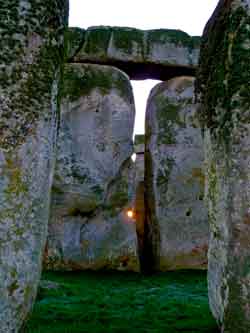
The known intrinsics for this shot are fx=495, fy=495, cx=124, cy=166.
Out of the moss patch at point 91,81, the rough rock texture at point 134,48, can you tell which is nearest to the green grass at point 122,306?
the moss patch at point 91,81

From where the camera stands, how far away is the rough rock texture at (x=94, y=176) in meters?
6.26

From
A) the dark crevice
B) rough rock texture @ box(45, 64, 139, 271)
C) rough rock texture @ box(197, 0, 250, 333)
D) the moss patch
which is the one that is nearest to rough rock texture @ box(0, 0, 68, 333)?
rough rock texture @ box(197, 0, 250, 333)

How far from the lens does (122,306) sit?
3.82 metres

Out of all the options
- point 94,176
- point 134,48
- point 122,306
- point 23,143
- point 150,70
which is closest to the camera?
point 23,143

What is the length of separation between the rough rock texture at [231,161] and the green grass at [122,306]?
661 millimetres

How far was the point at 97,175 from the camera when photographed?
6.43 metres

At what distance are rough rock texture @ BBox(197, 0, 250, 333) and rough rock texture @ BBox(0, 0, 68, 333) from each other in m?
0.85

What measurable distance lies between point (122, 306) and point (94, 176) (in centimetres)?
278

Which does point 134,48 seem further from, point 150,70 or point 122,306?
point 122,306

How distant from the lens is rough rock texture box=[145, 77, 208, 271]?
6.52 m

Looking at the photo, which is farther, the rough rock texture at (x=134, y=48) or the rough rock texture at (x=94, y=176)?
the rough rock texture at (x=134, y=48)

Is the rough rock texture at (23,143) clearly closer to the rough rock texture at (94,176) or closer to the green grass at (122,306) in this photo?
the green grass at (122,306)

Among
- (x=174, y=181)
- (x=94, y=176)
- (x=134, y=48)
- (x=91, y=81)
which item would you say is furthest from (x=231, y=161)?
(x=134, y=48)

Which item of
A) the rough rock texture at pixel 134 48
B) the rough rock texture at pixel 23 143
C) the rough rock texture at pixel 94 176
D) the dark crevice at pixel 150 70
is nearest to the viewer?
the rough rock texture at pixel 23 143
